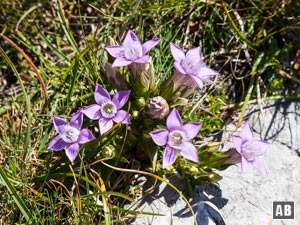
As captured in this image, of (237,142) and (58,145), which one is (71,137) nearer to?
(58,145)

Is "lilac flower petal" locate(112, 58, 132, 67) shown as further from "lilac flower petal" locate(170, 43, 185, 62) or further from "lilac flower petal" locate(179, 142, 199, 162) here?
"lilac flower petal" locate(179, 142, 199, 162)

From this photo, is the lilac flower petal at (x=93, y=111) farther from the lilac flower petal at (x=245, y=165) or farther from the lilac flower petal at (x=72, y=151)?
the lilac flower petal at (x=245, y=165)

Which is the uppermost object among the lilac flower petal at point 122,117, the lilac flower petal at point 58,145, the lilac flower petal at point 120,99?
the lilac flower petal at point 120,99

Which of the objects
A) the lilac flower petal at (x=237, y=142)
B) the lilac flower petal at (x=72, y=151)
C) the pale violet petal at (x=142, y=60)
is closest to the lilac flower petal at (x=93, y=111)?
the lilac flower petal at (x=72, y=151)

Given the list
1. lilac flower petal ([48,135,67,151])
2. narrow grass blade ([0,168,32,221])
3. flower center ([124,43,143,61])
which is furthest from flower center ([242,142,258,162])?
narrow grass blade ([0,168,32,221])

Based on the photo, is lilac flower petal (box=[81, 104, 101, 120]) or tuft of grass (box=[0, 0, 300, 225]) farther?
tuft of grass (box=[0, 0, 300, 225])
